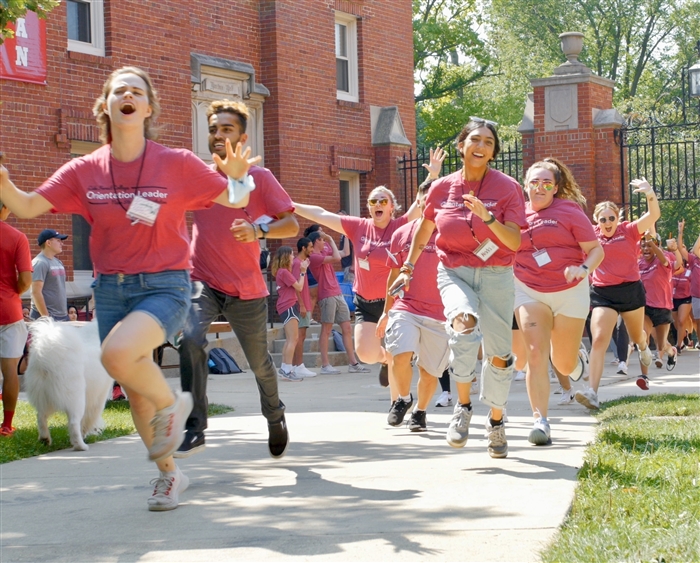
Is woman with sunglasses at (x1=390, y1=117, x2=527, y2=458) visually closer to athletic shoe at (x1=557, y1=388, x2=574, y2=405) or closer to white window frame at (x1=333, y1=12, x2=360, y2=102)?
athletic shoe at (x1=557, y1=388, x2=574, y2=405)

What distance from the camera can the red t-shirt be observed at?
29.6ft

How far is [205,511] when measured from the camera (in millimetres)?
5586

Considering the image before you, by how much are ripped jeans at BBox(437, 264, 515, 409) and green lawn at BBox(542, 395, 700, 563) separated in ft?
2.52

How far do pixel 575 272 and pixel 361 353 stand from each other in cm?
241

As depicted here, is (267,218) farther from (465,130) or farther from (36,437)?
(36,437)

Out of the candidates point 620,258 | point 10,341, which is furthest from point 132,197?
point 620,258

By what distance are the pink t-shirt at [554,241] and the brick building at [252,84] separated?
9.00 m

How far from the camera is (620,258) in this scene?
11461mm

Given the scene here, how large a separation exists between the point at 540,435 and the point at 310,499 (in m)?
2.43

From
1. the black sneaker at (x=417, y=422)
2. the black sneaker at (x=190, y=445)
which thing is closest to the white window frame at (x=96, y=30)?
the black sneaker at (x=417, y=422)

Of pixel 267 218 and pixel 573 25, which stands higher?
pixel 573 25

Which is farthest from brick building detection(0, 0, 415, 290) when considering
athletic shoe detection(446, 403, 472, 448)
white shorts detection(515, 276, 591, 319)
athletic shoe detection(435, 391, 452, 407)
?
athletic shoe detection(446, 403, 472, 448)

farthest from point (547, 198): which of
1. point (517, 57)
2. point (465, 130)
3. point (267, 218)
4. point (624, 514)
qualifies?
point (517, 57)

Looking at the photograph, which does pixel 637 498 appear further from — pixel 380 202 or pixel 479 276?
pixel 380 202
